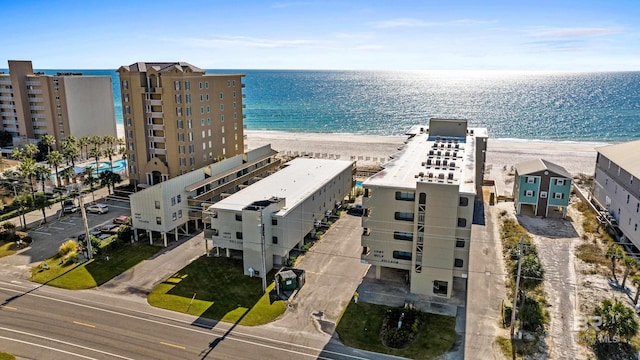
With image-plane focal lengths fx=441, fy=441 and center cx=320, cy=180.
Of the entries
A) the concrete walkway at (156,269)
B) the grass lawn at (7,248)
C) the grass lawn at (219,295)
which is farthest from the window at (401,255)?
the grass lawn at (7,248)

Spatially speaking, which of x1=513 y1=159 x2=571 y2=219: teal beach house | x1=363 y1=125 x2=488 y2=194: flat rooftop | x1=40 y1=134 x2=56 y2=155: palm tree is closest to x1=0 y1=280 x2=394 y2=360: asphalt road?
x1=363 y1=125 x2=488 y2=194: flat rooftop

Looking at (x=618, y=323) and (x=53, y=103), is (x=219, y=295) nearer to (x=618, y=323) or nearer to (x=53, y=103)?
(x=618, y=323)

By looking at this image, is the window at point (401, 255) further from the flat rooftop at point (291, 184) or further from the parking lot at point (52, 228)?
the parking lot at point (52, 228)

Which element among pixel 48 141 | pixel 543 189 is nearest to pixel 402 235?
pixel 543 189

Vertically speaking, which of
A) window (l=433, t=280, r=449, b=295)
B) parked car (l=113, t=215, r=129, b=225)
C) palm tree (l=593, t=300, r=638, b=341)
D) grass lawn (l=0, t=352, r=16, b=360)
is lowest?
grass lawn (l=0, t=352, r=16, b=360)

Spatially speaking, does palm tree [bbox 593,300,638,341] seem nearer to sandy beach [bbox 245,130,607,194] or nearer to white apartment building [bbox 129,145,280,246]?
white apartment building [bbox 129,145,280,246]

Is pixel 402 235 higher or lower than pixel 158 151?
lower
